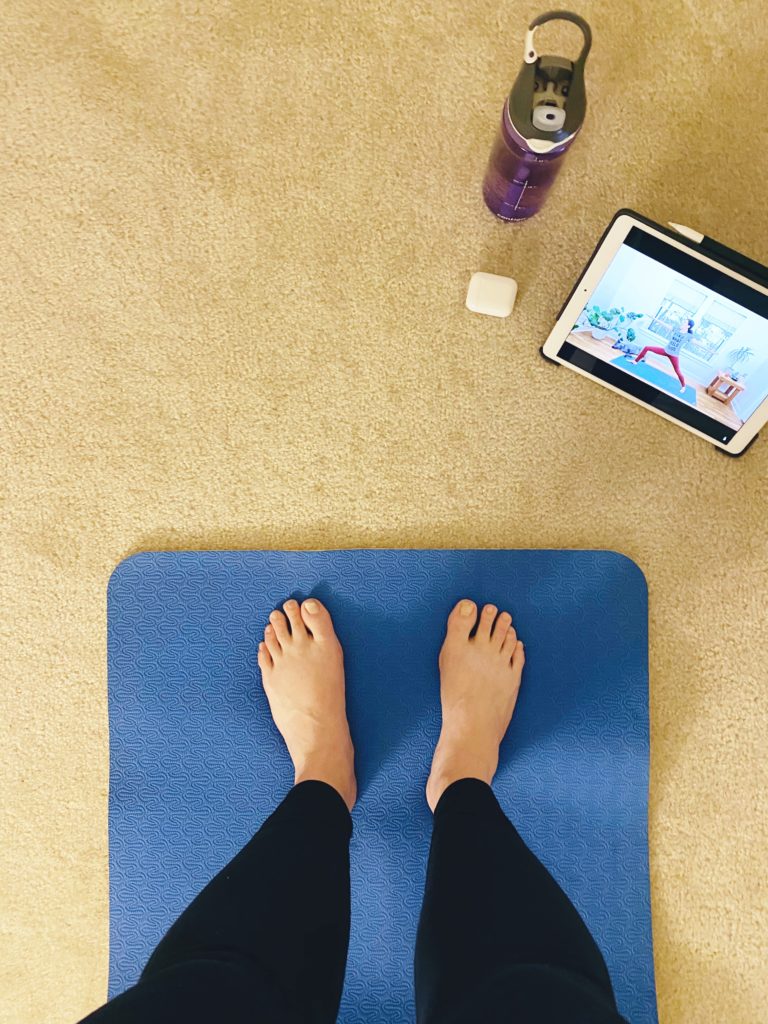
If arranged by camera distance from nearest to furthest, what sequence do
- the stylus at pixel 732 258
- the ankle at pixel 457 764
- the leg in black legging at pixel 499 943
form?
the leg in black legging at pixel 499 943 < the stylus at pixel 732 258 < the ankle at pixel 457 764

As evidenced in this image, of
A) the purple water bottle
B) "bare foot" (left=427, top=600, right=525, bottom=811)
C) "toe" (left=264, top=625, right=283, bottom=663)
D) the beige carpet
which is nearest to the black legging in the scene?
"bare foot" (left=427, top=600, right=525, bottom=811)

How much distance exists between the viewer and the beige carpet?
86 centimetres

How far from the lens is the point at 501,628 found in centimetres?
85

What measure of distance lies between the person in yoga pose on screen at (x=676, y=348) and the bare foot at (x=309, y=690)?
48 centimetres

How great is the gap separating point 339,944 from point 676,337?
68 centimetres

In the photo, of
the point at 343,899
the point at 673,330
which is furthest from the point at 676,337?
the point at 343,899

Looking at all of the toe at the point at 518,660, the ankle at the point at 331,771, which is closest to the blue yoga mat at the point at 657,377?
the toe at the point at 518,660

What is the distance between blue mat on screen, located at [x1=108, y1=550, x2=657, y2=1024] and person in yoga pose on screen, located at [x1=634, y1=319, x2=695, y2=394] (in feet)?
0.77

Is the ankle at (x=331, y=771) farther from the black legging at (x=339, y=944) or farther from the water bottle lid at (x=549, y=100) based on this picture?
the water bottle lid at (x=549, y=100)

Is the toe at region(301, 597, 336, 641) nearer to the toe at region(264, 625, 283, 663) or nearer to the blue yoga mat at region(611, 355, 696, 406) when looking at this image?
the toe at region(264, 625, 283, 663)

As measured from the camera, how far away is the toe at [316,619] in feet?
2.75

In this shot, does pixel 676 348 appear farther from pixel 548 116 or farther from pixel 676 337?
pixel 548 116

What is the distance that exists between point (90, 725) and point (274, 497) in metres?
0.36

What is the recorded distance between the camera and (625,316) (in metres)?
0.75
